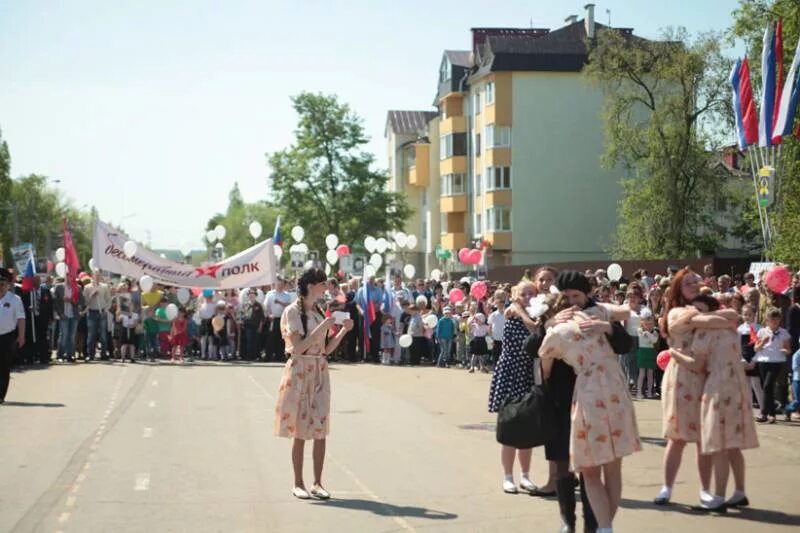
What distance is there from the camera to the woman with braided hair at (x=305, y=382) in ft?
36.2

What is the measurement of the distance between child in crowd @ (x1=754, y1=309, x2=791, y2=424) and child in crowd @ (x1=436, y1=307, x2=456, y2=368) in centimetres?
1334

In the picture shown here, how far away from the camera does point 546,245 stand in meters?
74.5

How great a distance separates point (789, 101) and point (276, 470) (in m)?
21.3

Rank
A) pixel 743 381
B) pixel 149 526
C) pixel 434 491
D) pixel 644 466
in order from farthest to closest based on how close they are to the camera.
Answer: pixel 644 466 < pixel 434 491 < pixel 743 381 < pixel 149 526

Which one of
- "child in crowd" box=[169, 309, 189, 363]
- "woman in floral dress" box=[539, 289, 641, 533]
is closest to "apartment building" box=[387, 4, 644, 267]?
"child in crowd" box=[169, 309, 189, 363]

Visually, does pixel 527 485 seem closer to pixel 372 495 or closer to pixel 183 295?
pixel 372 495

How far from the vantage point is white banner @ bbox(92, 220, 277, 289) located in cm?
3388

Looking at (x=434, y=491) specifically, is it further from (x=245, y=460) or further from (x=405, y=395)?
(x=405, y=395)

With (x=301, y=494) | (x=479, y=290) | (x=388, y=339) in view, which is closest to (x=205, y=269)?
(x=388, y=339)

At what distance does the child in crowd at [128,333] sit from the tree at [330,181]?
5274 centimetres

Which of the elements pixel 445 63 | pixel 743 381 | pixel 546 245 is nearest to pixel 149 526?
pixel 743 381

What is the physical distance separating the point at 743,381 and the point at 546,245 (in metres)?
64.4

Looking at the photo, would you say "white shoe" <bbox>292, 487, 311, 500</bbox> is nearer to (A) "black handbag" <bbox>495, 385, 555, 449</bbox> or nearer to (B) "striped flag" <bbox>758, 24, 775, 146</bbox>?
(A) "black handbag" <bbox>495, 385, 555, 449</bbox>

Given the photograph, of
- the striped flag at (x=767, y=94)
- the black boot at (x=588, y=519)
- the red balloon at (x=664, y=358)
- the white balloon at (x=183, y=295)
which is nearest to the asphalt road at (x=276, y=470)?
the black boot at (x=588, y=519)
